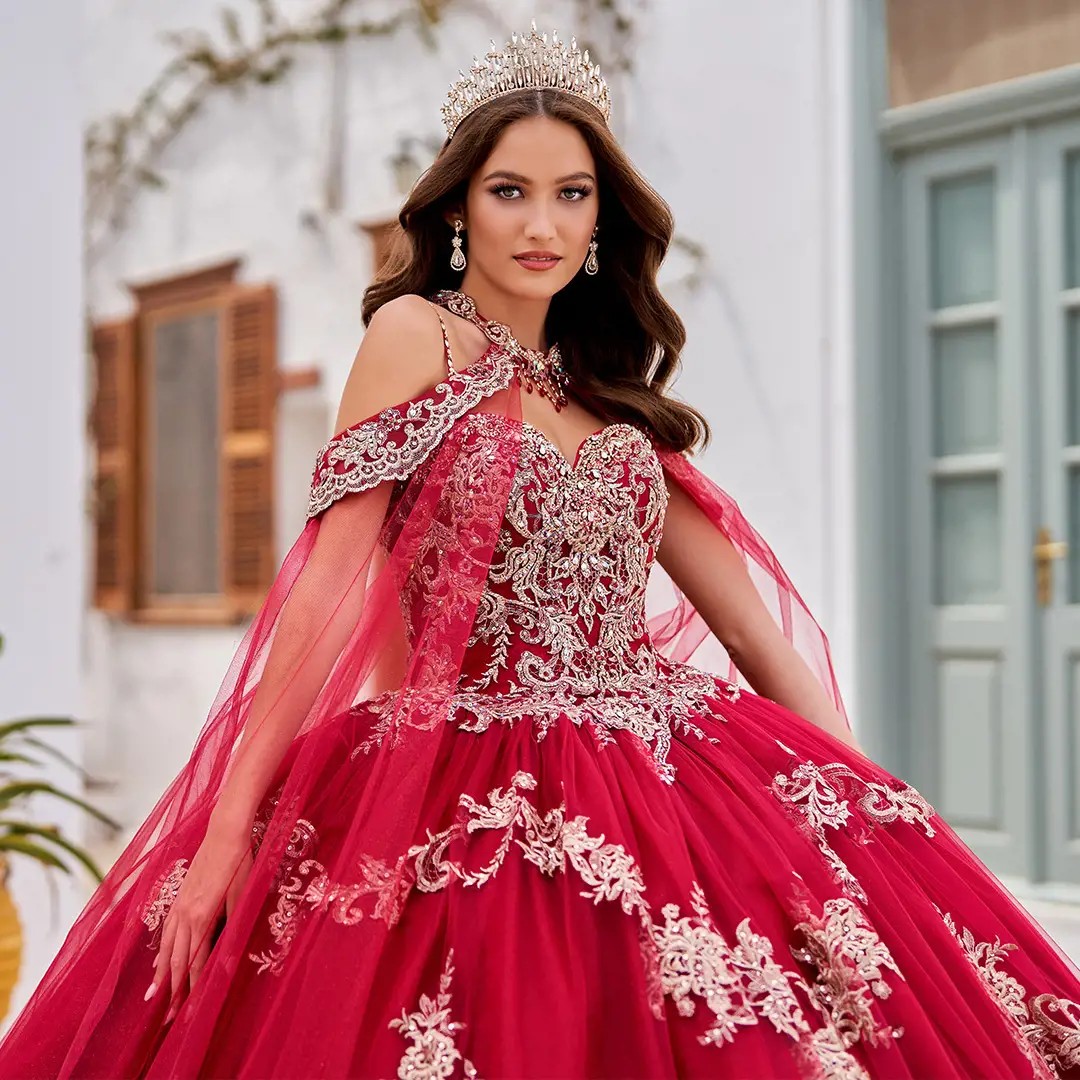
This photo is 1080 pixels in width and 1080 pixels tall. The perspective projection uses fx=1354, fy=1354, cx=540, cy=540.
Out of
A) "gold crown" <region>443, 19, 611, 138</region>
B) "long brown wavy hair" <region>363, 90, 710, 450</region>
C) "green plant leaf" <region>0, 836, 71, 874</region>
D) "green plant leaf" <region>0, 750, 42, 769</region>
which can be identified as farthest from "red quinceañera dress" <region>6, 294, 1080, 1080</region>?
"green plant leaf" <region>0, 750, 42, 769</region>

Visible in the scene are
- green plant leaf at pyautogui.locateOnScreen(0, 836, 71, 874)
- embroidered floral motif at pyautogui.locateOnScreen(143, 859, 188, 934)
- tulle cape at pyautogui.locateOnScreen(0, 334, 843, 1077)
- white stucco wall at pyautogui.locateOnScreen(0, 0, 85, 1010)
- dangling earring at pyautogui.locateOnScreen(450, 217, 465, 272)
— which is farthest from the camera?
white stucco wall at pyautogui.locateOnScreen(0, 0, 85, 1010)

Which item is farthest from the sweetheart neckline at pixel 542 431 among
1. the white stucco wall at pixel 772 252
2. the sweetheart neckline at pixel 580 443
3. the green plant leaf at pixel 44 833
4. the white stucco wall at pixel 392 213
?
the white stucco wall at pixel 772 252

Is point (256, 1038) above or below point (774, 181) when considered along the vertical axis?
below

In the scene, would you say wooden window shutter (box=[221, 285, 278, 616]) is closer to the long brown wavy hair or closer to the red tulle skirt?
the long brown wavy hair

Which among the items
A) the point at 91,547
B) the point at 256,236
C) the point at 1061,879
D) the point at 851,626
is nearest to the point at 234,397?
the point at 256,236

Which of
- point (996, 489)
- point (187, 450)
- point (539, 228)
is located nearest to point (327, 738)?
point (539, 228)

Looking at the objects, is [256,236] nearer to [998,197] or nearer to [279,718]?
[998,197]

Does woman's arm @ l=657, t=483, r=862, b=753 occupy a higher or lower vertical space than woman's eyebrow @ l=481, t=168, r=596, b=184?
lower

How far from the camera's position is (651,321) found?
1.98 m

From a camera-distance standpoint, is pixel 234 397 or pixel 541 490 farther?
pixel 234 397

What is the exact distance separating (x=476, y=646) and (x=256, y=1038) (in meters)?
0.56

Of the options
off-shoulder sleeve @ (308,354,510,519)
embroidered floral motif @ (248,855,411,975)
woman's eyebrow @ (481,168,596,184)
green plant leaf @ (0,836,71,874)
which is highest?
woman's eyebrow @ (481,168,596,184)

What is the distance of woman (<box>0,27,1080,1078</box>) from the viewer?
126 centimetres

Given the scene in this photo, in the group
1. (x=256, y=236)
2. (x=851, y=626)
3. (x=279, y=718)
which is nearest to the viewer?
(x=279, y=718)
